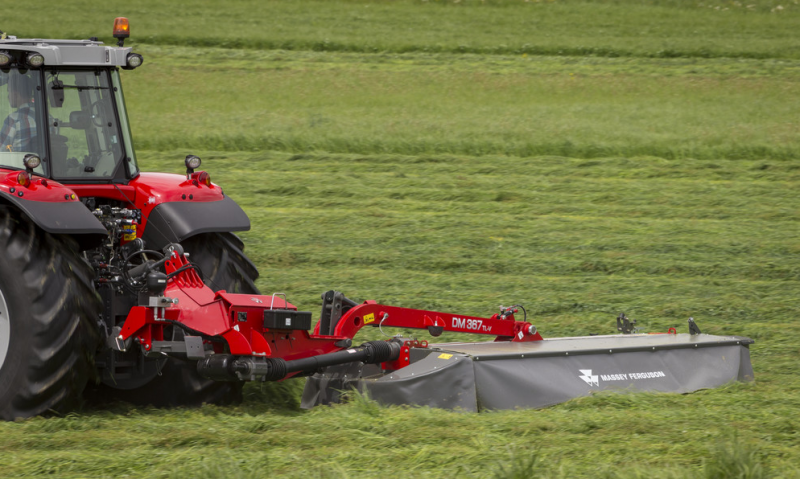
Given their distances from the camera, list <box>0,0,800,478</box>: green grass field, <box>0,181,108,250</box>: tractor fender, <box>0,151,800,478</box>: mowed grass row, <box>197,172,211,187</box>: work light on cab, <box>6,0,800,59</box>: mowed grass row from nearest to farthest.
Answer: <box>0,151,800,478</box>: mowed grass row
<box>0,0,800,478</box>: green grass field
<box>0,181,108,250</box>: tractor fender
<box>197,172,211,187</box>: work light on cab
<box>6,0,800,59</box>: mowed grass row

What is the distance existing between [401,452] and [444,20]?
23.5 meters

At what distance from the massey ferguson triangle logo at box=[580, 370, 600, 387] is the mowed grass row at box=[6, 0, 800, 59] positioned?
18.0 m

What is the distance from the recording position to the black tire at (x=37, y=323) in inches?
195

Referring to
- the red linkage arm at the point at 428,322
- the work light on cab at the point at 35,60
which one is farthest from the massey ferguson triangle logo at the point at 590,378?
the work light on cab at the point at 35,60

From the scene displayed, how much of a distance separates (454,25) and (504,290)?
18.6 m

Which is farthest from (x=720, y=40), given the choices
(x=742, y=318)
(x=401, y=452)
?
(x=401, y=452)

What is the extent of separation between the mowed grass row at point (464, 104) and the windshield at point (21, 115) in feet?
32.3

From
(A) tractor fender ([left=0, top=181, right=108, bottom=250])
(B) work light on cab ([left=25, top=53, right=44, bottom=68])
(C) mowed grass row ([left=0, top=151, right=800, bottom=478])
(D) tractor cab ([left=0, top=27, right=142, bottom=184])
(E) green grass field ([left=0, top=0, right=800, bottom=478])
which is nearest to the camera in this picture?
(C) mowed grass row ([left=0, top=151, right=800, bottom=478])

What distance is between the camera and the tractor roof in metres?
5.60

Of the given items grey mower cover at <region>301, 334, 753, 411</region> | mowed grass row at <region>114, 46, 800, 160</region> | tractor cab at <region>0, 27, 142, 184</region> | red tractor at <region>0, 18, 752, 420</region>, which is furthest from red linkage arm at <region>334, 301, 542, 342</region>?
mowed grass row at <region>114, 46, 800, 160</region>

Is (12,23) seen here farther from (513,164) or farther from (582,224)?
(582,224)

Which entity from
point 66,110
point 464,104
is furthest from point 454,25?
point 66,110

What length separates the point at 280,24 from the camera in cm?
2573

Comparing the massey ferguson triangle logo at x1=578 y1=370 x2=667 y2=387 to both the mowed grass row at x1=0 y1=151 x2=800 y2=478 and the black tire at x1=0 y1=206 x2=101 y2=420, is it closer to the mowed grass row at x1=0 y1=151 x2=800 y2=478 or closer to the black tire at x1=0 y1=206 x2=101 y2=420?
the mowed grass row at x1=0 y1=151 x2=800 y2=478
